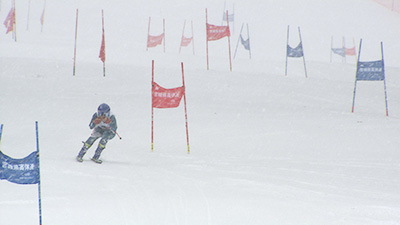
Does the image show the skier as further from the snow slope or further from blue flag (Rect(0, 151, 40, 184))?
blue flag (Rect(0, 151, 40, 184))

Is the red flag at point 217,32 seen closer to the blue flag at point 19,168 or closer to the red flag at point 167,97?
the red flag at point 167,97

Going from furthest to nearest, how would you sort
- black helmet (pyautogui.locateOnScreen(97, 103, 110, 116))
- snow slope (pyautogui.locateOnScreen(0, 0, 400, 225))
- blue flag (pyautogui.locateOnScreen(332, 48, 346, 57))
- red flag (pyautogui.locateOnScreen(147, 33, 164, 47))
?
blue flag (pyautogui.locateOnScreen(332, 48, 346, 57)) < red flag (pyautogui.locateOnScreen(147, 33, 164, 47)) < black helmet (pyautogui.locateOnScreen(97, 103, 110, 116)) < snow slope (pyautogui.locateOnScreen(0, 0, 400, 225))

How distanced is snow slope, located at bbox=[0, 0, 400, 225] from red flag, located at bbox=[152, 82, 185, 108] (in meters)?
1.12

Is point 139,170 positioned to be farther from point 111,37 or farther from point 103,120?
point 111,37

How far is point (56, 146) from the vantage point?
10766 mm

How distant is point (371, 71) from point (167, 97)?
713 cm

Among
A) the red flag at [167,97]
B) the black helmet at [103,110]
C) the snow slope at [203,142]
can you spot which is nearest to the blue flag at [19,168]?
the snow slope at [203,142]

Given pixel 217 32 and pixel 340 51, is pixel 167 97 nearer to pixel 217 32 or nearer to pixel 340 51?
pixel 217 32

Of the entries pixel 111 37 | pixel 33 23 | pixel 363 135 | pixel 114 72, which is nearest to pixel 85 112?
pixel 114 72

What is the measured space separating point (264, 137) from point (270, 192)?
5.13 m

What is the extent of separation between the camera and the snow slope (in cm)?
608

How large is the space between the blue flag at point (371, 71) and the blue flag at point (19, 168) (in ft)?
38.7

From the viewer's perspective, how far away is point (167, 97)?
10453 millimetres

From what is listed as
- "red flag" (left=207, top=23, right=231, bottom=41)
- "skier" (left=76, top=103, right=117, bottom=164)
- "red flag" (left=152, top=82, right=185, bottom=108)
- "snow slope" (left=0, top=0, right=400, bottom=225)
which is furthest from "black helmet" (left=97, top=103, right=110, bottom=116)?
"red flag" (left=207, top=23, right=231, bottom=41)
